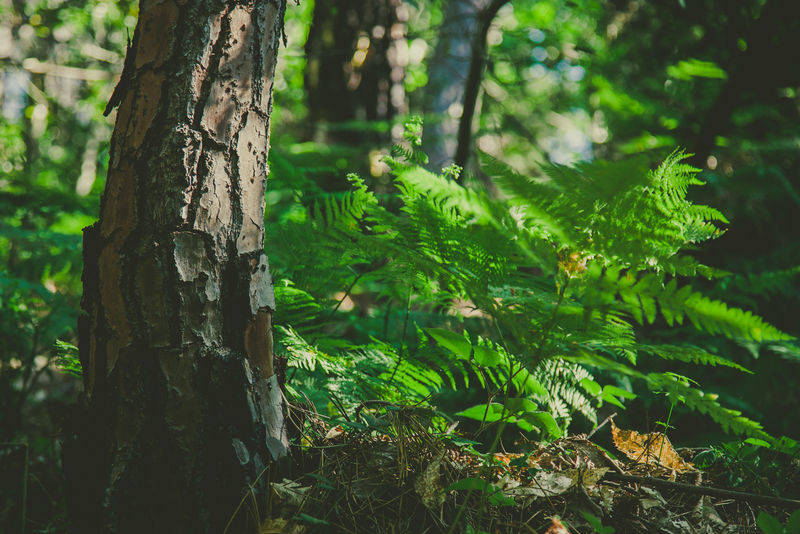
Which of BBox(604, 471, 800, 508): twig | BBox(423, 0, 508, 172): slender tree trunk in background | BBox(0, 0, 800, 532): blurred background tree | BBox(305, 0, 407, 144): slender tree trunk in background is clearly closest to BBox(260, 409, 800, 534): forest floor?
BBox(604, 471, 800, 508): twig

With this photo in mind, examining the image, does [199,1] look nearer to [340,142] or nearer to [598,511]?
[598,511]

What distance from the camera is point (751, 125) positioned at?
3.66 metres

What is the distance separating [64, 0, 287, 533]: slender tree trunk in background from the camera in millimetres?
1196

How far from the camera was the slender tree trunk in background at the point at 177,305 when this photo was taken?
3.92 feet

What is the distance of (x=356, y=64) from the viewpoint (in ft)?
12.7

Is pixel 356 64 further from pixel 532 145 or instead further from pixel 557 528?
pixel 557 528

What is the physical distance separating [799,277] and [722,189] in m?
0.80

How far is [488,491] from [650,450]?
2.13ft

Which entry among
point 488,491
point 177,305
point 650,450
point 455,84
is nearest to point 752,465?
point 650,450

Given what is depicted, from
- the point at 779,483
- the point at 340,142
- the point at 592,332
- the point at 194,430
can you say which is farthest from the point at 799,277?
the point at 194,430

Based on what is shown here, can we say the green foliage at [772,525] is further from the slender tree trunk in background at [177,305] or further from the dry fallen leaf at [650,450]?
the slender tree trunk in background at [177,305]

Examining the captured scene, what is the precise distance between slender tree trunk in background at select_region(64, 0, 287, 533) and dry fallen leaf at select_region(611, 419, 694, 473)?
1084 millimetres

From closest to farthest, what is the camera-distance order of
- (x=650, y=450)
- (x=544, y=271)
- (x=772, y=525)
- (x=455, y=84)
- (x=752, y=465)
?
(x=772, y=525) < (x=544, y=271) < (x=752, y=465) < (x=650, y=450) < (x=455, y=84)

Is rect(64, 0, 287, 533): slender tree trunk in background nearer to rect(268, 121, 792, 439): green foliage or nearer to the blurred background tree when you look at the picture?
rect(268, 121, 792, 439): green foliage
